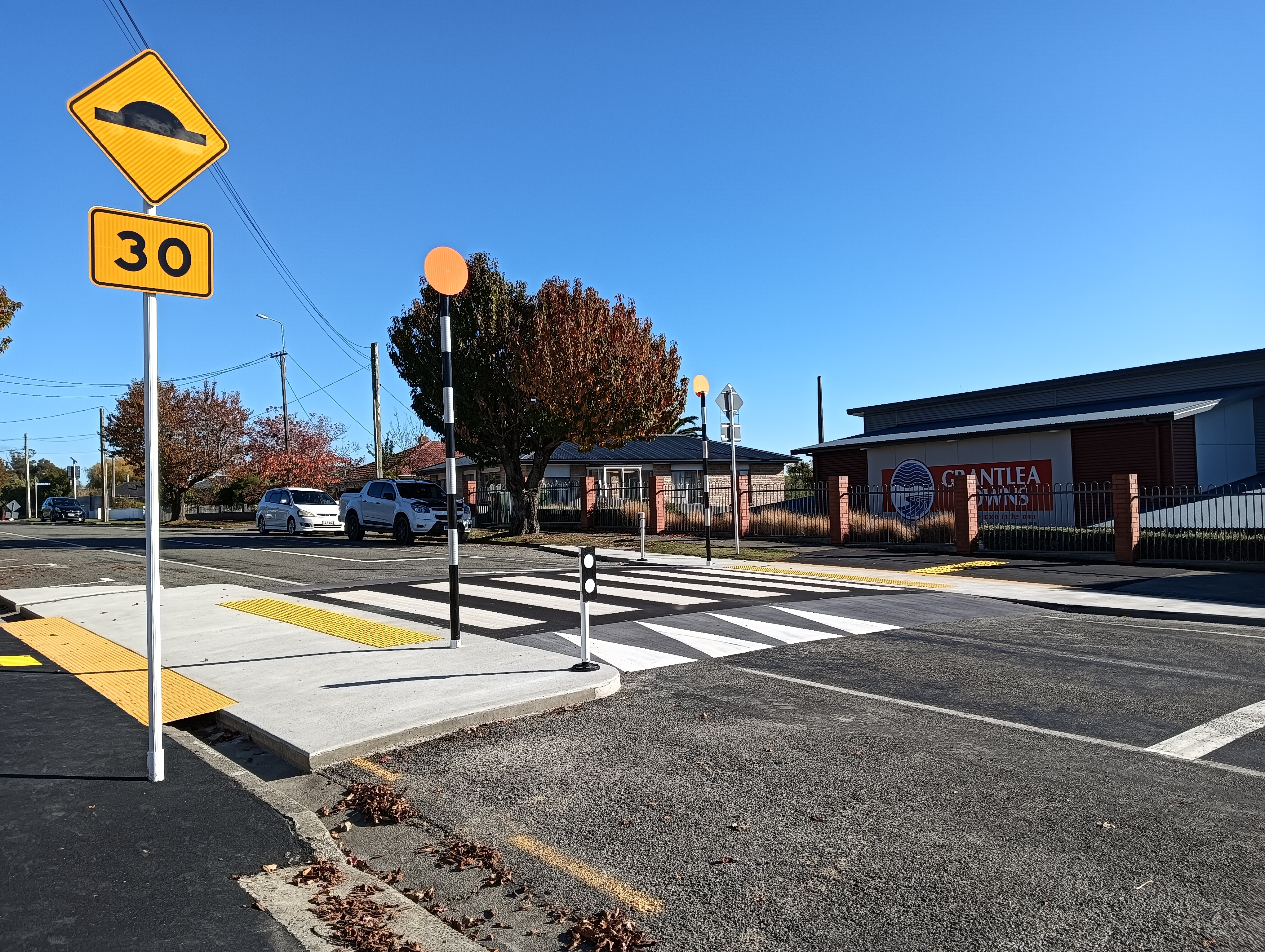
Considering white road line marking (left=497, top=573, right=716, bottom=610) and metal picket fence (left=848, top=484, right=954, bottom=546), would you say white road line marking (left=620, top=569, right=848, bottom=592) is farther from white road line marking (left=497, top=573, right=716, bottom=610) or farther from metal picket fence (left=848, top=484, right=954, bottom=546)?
metal picket fence (left=848, top=484, right=954, bottom=546)

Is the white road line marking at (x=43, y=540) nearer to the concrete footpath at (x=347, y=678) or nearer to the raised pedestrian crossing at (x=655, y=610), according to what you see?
the raised pedestrian crossing at (x=655, y=610)

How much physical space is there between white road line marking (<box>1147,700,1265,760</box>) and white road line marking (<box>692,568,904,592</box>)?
699cm

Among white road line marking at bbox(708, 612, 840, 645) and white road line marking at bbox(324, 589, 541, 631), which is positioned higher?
white road line marking at bbox(324, 589, 541, 631)

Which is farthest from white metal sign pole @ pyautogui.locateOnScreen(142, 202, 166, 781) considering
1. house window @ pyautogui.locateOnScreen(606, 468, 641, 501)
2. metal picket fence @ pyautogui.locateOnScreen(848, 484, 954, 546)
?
house window @ pyautogui.locateOnScreen(606, 468, 641, 501)

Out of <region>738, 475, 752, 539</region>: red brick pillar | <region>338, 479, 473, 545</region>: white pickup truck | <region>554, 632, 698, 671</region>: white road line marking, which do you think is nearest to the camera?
<region>554, 632, 698, 671</region>: white road line marking

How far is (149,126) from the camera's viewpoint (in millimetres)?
5098

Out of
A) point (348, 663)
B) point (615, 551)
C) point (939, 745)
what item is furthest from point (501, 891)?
point (615, 551)

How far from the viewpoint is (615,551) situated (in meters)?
22.1

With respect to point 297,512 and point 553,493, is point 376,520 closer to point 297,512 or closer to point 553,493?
point 297,512

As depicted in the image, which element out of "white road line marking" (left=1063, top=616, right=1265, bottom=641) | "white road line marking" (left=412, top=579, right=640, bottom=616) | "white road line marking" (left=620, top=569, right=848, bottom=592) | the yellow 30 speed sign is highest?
the yellow 30 speed sign

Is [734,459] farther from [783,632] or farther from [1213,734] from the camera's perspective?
[1213,734]

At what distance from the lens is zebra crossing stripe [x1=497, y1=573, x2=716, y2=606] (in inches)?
462

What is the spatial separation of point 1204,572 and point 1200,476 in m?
10.7

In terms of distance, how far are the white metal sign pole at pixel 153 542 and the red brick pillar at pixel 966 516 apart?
18236mm
